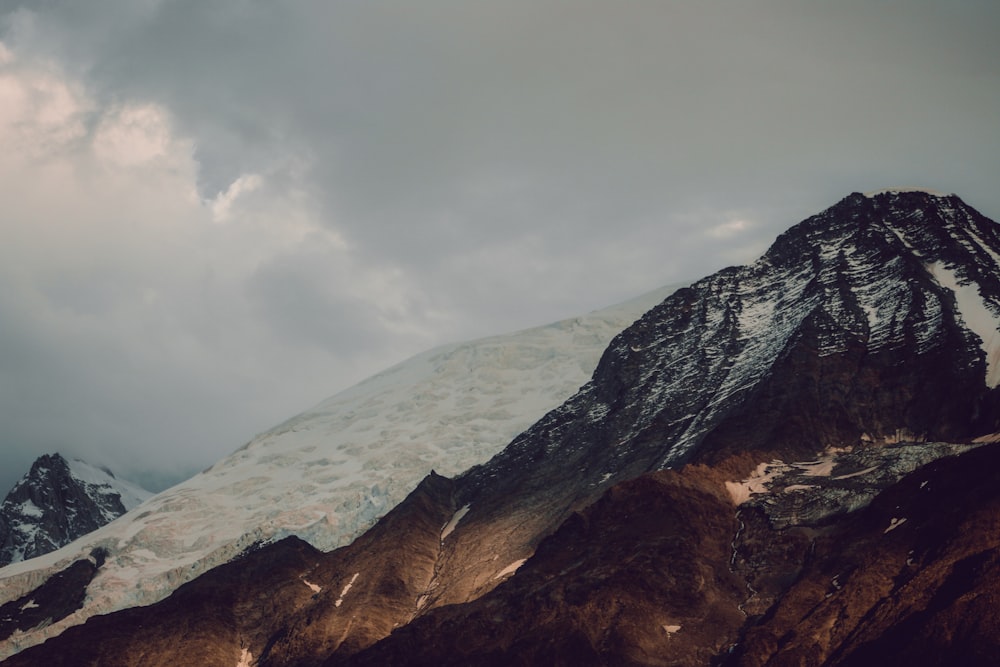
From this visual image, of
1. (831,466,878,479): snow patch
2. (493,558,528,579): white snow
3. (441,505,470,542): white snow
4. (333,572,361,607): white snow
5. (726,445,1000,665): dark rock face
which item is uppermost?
(441,505,470,542): white snow

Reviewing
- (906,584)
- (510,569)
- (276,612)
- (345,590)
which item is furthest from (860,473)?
(276,612)

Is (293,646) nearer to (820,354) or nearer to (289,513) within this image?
(289,513)

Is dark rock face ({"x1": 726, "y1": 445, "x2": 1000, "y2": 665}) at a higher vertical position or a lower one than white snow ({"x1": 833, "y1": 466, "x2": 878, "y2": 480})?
lower

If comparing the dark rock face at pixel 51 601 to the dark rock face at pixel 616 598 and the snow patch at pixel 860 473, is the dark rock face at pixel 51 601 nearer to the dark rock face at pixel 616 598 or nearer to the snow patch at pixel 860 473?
the dark rock face at pixel 616 598

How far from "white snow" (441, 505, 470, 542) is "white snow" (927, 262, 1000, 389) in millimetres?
85949

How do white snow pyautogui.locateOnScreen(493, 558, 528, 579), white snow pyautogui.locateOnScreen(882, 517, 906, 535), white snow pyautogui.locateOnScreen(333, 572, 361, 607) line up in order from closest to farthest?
white snow pyautogui.locateOnScreen(882, 517, 906, 535) < white snow pyautogui.locateOnScreen(493, 558, 528, 579) < white snow pyautogui.locateOnScreen(333, 572, 361, 607)

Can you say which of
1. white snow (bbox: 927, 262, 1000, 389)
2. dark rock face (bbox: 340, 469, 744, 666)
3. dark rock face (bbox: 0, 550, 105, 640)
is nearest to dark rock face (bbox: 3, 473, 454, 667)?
dark rock face (bbox: 340, 469, 744, 666)

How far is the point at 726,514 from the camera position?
109938 mm

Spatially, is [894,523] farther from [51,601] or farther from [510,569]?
[51,601]

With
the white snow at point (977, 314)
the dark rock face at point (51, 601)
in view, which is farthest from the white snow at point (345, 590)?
the white snow at point (977, 314)

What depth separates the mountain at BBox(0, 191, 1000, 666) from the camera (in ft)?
→ 275

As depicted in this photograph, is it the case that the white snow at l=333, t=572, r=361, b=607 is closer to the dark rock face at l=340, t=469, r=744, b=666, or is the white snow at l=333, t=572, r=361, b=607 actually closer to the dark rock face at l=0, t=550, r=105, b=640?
the dark rock face at l=340, t=469, r=744, b=666

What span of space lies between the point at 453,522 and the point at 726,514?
66017 mm

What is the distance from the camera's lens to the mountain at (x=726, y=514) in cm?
8381
